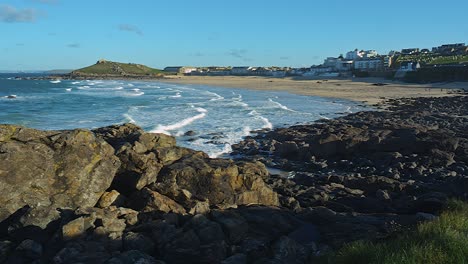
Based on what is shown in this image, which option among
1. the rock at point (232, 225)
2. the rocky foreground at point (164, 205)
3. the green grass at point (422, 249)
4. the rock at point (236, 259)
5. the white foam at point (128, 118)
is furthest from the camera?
the white foam at point (128, 118)

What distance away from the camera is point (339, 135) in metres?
20.0

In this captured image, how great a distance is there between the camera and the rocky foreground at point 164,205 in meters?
6.80

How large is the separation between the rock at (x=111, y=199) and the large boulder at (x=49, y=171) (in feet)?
0.38

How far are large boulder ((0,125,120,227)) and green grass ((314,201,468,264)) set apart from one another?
4.97 metres

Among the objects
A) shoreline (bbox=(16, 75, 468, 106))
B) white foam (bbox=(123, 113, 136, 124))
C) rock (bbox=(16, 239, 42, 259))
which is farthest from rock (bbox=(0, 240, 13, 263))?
shoreline (bbox=(16, 75, 468, 106))

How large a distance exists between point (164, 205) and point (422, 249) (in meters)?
5.04

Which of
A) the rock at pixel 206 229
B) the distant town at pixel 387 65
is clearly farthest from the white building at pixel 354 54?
the rock at pixel 206 229

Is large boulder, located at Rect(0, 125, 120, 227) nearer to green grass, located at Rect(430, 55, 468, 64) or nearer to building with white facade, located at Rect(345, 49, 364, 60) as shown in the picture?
green grass, located at Rect(430, 55, 468, 64)

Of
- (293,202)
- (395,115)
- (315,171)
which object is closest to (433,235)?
(293,202)

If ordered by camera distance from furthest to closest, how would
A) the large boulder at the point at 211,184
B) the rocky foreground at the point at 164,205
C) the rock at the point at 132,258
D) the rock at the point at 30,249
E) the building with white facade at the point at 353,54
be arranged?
the building with white facade at the point at 353,54, the large boulder at the point at 211,184, the rocky foreground at the point at 164,205, the rock at the point at 30,249, the rock at the point at 132,258

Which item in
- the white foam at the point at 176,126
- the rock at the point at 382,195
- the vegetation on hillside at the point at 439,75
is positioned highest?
the vegetation on hillside at the point at 439,75

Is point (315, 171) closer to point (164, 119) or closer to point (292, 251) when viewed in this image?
point (292, 251)

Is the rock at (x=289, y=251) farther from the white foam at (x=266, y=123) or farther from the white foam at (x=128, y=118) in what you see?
the white foam at (x=128, y=118)

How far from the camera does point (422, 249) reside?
16.0 ft
